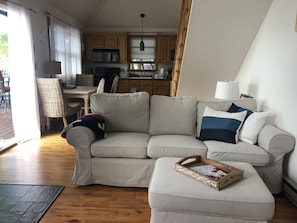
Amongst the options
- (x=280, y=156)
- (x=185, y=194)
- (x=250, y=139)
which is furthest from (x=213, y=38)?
(x=185, y=194)

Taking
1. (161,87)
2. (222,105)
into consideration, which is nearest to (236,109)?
(222,105)

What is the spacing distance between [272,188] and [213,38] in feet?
7.48

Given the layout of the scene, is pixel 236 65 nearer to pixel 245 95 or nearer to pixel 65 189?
pixel 245 95

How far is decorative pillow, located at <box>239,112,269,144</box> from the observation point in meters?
2.49

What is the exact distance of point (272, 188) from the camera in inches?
94.1

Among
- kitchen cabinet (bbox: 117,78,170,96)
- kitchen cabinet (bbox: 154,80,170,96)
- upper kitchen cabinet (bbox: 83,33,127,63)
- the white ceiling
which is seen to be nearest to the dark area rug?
the white ceiling

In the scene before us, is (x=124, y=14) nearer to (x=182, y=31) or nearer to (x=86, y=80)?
(x=86, y=80)

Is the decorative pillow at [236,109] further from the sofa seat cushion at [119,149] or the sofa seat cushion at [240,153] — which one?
the sofa seat cushion at [119,149]

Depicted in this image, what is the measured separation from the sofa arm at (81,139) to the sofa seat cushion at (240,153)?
1.17 meters

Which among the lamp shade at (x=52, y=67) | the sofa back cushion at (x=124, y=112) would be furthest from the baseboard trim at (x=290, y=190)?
the lamp shade at (x=52, y=67)

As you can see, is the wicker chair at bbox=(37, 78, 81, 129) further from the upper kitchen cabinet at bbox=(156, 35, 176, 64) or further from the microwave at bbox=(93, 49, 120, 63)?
the upper kitchen cabinet at bbox=(156, 35, 176, 64)

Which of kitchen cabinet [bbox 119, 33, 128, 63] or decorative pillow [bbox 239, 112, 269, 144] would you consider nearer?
decorative pillow [bbox 239, 112, 269, 144]

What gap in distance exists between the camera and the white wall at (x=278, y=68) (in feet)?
8.13

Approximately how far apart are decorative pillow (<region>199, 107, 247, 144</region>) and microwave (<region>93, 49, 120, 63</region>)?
5135 millimetres
